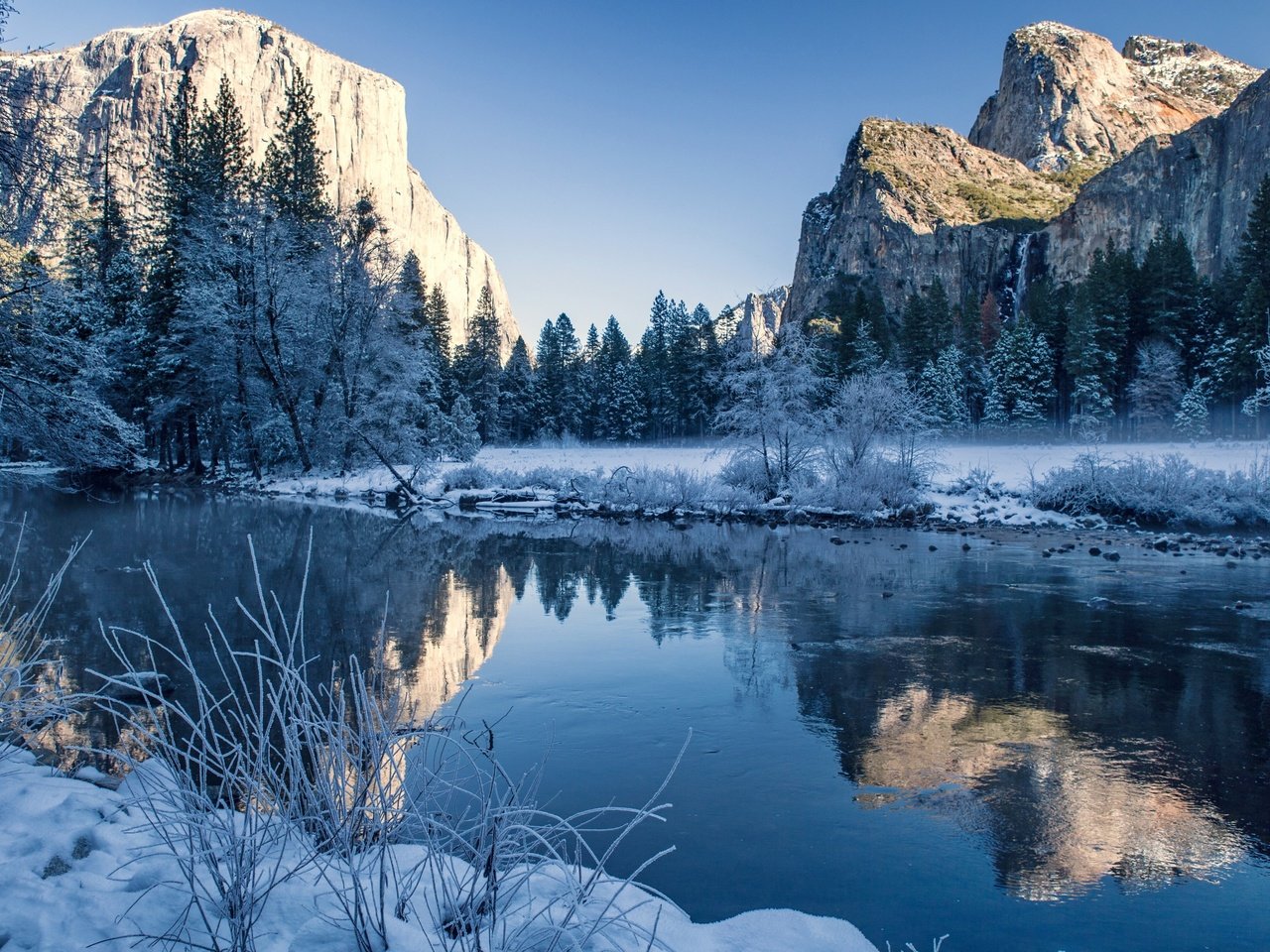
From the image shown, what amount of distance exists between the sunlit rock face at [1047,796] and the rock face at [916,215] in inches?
3443

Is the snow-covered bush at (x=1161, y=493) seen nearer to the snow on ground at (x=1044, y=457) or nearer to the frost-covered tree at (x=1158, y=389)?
the snow on ground at (x=1044, y=457)

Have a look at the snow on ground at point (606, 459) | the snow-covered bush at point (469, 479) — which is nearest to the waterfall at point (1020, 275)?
the snow on ground at point (606, 459)

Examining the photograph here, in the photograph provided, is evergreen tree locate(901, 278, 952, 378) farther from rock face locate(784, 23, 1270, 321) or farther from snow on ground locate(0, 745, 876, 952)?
snow on ground locate(0, 745, 876, 952)

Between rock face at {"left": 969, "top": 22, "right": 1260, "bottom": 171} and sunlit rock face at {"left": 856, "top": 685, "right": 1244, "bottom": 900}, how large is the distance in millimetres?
127527

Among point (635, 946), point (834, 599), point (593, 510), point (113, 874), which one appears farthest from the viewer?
point (593, 510)

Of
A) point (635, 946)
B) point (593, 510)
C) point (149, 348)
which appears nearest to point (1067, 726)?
point (635, 946)

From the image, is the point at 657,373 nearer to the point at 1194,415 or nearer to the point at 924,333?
the point at 924,333

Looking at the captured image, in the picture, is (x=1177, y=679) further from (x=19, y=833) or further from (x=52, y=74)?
(x=52, y=74)

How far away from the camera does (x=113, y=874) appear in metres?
3.03

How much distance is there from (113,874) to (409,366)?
2956cm

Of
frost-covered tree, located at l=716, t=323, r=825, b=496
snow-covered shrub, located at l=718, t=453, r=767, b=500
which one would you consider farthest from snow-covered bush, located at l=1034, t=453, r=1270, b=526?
snow-covered shrub, located at l=718, t=453, r=767, b=500

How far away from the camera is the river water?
395cm

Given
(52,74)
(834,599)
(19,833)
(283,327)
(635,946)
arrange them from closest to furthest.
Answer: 1. (635,946)
2. (19,833)
3. (52,74)
4. (834,599)
5. (283,327)

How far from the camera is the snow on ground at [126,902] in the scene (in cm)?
252
